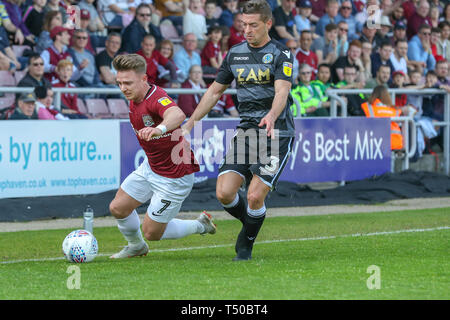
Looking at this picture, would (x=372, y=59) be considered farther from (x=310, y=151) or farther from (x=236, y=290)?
(x=236, y=290)

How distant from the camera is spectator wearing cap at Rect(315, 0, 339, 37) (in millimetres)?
20403

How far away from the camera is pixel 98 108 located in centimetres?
1536

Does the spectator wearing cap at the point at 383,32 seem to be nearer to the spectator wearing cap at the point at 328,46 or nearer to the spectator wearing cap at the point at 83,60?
the spectator wearing cap at the point at 328,46

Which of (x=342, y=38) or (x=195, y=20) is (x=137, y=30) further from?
(x=342, y=38)

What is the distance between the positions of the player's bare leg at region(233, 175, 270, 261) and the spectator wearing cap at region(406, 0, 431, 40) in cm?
1450

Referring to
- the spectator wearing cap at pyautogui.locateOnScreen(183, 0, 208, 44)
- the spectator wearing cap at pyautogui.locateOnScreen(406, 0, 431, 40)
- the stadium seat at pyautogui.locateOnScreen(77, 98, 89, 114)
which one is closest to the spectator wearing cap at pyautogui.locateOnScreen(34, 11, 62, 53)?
the stadium seat at pyautogui.locateOnScreen(77, 98, 89, 114)

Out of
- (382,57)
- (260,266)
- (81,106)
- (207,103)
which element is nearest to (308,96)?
(382,57)

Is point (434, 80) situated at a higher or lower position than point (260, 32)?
lower

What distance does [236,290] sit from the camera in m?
6.72

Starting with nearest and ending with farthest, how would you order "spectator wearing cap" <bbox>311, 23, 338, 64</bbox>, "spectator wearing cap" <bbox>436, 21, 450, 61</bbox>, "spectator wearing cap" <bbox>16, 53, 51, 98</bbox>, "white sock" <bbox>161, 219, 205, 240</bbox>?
"white sock" <bbox>161, 219, 205, 240</bbox> < "spectator wearing cap" <bbox>16, 53, 51, 98</bbox> < "spectator wearing cap" <bbox>311, 23, 338, 64</bbox> < "spectator wearing cap" <bbox>436, 21, 450, 61</bbox>

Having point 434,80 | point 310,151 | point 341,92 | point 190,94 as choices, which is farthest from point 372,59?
point 190,94

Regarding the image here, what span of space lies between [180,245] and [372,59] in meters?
10.6

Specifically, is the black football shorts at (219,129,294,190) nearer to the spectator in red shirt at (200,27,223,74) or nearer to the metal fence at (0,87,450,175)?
the metal fence at (0,87,450,175)

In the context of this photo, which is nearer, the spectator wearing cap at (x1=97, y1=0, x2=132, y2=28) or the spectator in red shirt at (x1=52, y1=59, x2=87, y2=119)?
the spectator in red shirt at (x1=52, y1=59, x2=87, y2=119)
